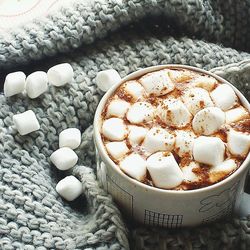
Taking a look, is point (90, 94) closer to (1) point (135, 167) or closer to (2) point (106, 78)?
(2) point (106, 78)

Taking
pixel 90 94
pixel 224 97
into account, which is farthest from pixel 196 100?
pixel 90 94

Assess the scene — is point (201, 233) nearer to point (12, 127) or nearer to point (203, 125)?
point (203, 125)

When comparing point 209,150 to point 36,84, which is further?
point 36,84

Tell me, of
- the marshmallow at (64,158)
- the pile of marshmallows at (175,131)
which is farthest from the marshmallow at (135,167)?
the marshmallow at (64,158)

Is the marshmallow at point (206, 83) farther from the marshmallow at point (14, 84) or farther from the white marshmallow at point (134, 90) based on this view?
the marshmallow at point (14, 84)

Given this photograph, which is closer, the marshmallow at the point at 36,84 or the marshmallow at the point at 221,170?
the marshmallow at the point at 221,170

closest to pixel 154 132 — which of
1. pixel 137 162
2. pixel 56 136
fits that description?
pixel 137 162

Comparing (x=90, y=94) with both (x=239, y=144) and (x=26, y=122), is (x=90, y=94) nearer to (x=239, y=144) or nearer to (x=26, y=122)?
(x=26, y=122)
